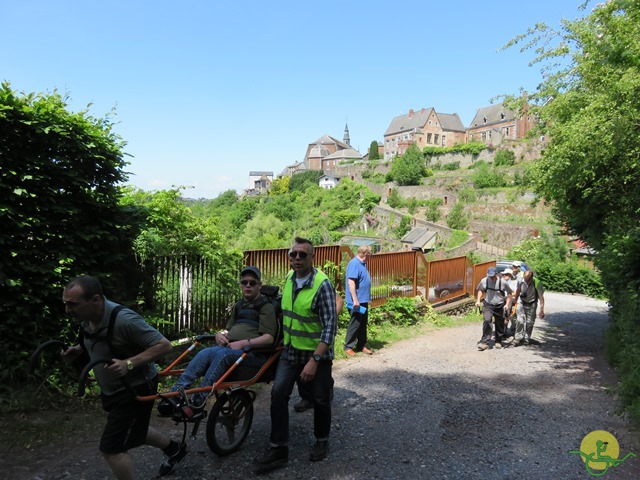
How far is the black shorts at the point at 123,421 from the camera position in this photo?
3271 millimetres

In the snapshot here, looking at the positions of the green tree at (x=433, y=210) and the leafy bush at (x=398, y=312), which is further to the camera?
the green tree at (x=433, y=210)

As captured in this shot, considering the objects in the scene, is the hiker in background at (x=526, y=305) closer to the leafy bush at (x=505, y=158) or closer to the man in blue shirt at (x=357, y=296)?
the man in blue shirt at (x=357, y=296)

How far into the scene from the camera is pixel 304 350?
434 cm

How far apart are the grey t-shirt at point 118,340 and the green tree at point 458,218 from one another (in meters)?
54.8

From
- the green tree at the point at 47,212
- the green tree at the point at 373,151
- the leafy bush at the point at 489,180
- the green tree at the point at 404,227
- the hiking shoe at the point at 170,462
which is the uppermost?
the green tree at the point at 373,151

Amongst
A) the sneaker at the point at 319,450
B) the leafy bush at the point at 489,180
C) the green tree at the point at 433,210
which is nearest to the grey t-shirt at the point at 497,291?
the sneaker at the point at 319,450

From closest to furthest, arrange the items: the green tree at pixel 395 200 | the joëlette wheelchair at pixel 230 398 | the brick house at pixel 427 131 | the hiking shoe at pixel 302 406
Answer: the joëlette wheelchair at pixel 230 398 → the hiking shoe at pixel 302 406 → the green tree at pixel 395 200 → the brick house at pixel 427 131

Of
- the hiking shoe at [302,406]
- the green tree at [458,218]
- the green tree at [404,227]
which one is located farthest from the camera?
the green tree at [404,227]

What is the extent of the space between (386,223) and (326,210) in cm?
2065

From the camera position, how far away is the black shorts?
327cm

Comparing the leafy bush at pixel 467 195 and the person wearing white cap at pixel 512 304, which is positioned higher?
the leafy bush at pixel 467 195

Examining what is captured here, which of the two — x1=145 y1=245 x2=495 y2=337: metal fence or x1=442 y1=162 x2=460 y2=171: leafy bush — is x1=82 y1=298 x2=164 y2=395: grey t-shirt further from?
x1=442 y1=162 x2=460 y2=171: leafy bush

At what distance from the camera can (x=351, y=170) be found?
104938mm

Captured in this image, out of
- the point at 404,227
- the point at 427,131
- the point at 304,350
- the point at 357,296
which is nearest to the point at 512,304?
the point at 357,296
